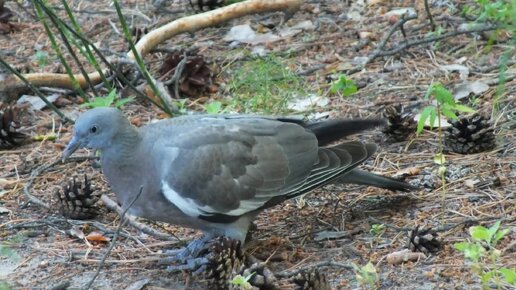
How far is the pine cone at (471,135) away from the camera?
4668 mm

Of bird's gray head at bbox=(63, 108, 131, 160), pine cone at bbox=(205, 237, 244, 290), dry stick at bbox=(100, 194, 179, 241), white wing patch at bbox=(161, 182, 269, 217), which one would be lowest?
dry stick at bbox=(100, 194, 179, 241)

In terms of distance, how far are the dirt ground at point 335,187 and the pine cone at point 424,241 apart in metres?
0.04

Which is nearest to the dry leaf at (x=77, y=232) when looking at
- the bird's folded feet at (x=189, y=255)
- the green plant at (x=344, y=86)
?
the bird's folded feet at (x=189, y=255)

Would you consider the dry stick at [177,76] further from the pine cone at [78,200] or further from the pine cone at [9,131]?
the pine cone at [78,200]

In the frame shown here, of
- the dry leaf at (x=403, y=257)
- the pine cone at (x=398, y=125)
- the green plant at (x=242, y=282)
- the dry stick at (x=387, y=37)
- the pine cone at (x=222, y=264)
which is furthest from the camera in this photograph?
the dry stick at (x=387, y=37)

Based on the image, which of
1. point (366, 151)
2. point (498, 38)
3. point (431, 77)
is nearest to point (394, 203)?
point (366, 151)

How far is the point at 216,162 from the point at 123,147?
0.41 m

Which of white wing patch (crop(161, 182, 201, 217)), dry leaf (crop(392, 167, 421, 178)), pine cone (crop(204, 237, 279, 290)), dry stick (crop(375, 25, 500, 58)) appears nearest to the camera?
pine cone (crop(204, 237, 279, 290))

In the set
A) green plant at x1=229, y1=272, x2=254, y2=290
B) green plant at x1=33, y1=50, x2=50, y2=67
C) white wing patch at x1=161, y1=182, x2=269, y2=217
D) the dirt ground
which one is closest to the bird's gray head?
white wing patch at x1=161, y1=182, x2=269, y2=217

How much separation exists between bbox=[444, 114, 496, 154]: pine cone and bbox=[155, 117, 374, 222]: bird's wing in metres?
0.66

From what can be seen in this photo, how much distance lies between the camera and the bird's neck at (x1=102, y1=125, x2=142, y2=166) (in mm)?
4059

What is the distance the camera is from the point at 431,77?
18.4 feet

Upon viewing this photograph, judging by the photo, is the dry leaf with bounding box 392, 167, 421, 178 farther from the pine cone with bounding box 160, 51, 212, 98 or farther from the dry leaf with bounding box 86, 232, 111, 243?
the pine cone with bounding box 160, 51, 212, 98

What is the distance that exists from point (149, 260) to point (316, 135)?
0.93m
